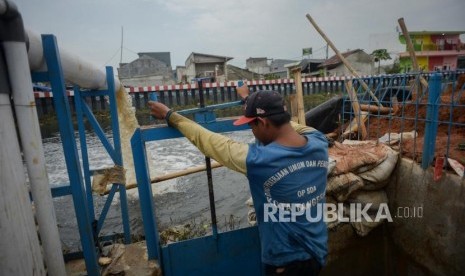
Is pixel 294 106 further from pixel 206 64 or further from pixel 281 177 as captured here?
pixel 206 64

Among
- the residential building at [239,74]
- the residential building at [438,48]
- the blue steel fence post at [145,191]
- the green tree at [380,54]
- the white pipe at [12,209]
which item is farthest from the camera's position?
the residential building at [239,74]

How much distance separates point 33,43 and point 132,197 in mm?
5293

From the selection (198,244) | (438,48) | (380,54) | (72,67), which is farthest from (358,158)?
(438,48)

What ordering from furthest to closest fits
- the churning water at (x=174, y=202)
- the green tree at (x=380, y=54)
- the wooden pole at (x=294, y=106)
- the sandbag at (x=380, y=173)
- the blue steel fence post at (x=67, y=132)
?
the green tree at (x=380, y=54), the churning water at (x=174, y=202), the wooden pole at (x=294, y=106), the sandbag at (x=380, y=173), the blue steel fence post at (x=67, y=132)

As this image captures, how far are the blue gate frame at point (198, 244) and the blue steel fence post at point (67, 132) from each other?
1.53ft

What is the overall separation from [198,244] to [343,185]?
1.78 m

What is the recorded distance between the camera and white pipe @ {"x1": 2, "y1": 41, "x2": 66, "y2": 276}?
4.92 ft

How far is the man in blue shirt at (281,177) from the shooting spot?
177 cm

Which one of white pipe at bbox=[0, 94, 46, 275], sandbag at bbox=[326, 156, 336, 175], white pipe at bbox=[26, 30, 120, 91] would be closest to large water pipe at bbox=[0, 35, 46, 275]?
white pipe at bbox=[0, 94, 46, 275]

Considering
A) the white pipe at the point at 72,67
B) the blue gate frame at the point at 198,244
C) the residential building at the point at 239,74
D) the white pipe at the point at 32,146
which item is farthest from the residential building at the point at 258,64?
the white pipe at the point at 32,146

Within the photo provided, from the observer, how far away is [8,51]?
4.83ft

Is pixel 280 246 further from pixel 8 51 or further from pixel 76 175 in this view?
pixel 8 51

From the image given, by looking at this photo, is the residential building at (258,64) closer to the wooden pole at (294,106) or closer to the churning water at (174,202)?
the churning water at (174,202)

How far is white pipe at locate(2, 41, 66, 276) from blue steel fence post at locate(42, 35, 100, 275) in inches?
18.5
